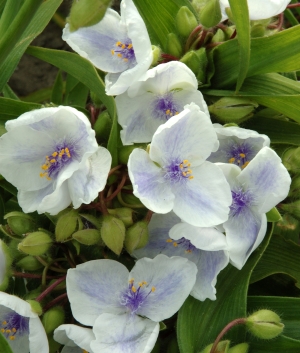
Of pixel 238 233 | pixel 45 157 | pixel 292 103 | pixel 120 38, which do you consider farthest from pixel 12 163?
pixel 292 103

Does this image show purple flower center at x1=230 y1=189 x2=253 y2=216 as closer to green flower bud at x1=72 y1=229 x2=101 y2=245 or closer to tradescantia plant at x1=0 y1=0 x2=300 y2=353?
tradescantia plant at x1=0 y1=0 x2=300 y2=353

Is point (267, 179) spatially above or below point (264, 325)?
above

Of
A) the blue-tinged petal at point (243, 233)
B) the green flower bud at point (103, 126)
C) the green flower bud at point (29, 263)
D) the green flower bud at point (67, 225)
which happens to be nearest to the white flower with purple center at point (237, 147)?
the blue-tinged petal at point (243, 233)

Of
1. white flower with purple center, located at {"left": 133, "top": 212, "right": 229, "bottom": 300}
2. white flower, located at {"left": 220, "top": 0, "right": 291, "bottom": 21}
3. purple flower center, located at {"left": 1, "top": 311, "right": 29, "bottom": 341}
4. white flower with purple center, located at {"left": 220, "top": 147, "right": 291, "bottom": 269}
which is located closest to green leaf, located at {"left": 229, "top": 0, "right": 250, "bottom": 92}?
Answer: white flower, located at {"left": 220, "top": 0, "right": 291, "bottom": 21}

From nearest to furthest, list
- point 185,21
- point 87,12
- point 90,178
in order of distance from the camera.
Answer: point 87,12, point 90,178, point 185,21

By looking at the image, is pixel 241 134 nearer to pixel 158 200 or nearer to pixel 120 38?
pixel 158 200

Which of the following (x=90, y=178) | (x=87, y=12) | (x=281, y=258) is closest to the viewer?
(x=87, y=12)

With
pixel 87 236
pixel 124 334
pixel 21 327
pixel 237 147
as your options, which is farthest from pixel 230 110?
pixel 21 327

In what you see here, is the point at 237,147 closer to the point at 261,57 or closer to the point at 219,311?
the point at 261,57
